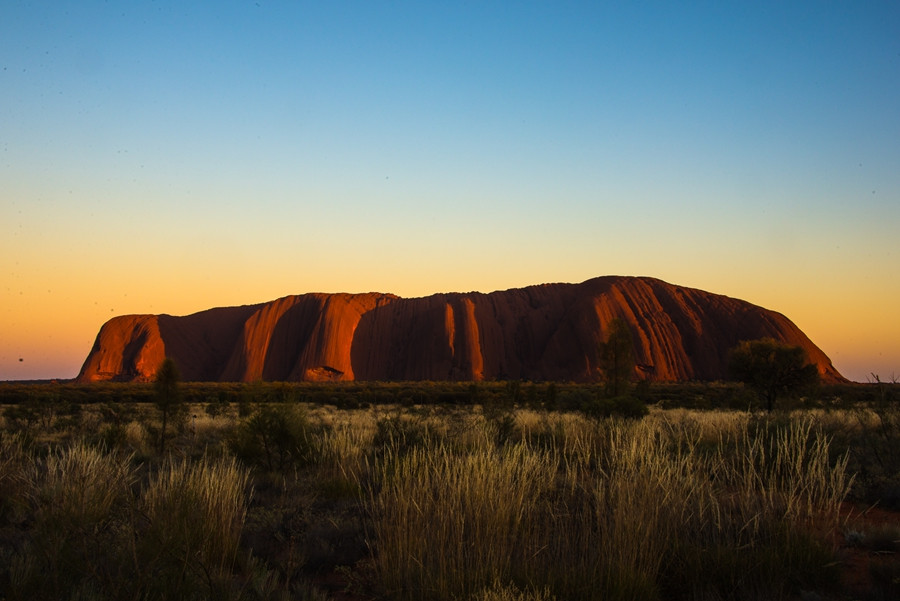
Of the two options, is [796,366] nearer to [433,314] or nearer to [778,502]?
[778,502]

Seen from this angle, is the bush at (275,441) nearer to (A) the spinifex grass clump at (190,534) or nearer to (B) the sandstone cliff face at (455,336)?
(A) the spinifex grass clump at (190,534)

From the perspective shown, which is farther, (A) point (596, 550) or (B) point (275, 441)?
(B) point (275, 441)

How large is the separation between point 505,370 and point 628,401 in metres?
59.4

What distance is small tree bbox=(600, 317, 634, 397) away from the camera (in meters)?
29.5

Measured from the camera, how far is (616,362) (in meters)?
29.4

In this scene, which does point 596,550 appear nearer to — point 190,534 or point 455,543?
point 455,543

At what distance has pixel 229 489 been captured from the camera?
18.1 ft

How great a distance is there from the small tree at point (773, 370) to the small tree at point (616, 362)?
15.9 ft

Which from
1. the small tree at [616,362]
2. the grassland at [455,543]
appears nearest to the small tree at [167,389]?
the grassland at [455,543]

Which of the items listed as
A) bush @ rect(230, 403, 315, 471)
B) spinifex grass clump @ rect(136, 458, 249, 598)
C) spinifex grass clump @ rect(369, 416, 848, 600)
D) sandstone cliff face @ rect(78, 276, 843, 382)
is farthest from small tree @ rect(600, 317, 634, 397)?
sandstone cliff face @ rect(78, 276, 843, 382)

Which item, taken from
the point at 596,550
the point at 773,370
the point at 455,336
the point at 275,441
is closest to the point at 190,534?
the point at 596,550

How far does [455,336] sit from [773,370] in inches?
2169

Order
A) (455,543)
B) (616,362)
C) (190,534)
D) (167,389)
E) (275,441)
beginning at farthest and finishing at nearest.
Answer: (616,362)
(167,389)
(275,441)
(455,543)
(190,534)

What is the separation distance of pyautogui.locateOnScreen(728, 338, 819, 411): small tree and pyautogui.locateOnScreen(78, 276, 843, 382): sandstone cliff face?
140 feet
